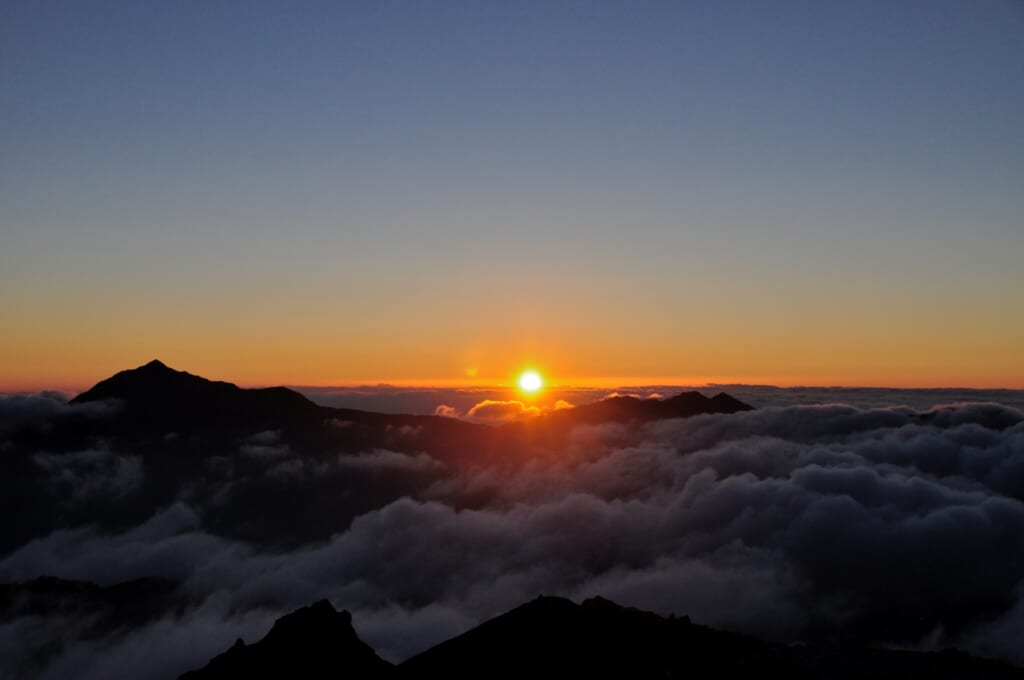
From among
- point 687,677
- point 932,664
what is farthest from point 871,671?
point 687,677

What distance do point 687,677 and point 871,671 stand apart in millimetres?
40309

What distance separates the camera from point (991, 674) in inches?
7603

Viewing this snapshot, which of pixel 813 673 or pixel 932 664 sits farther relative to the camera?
pixel 932 664

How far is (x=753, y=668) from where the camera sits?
19038cm

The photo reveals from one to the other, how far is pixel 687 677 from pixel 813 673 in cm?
2758

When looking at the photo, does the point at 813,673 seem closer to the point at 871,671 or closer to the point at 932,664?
the point at 871,671

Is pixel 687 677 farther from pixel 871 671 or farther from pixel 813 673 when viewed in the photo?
pixel 871 671

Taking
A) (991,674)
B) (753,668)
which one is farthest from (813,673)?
(991,674)

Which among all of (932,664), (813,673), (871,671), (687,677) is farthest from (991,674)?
(687,677)

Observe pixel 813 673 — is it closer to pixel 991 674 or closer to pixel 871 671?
pixel 871 671

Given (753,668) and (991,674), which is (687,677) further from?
(991,674)

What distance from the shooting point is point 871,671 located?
639 feet

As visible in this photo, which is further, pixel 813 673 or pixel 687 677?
pixel 687 677

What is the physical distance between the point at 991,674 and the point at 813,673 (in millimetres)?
42385
